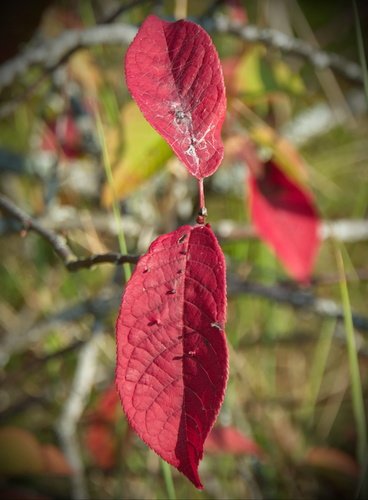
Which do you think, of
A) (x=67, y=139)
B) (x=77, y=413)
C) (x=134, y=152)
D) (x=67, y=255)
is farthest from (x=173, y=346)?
(x=67, y=139)

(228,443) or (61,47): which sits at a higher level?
(61,47)

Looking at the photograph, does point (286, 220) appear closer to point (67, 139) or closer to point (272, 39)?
point (272, 39)

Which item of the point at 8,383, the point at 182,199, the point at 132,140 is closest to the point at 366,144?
the point at 182,199

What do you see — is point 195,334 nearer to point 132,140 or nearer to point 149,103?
point 149,103

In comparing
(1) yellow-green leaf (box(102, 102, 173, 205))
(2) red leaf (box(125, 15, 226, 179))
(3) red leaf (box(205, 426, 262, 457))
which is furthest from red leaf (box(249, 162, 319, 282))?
(2) red leaf (box(125, 15, 226, 179))

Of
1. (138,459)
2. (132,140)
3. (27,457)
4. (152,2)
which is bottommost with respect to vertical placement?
(138,459)

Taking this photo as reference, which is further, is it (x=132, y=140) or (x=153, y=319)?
(x=132, y=140)
